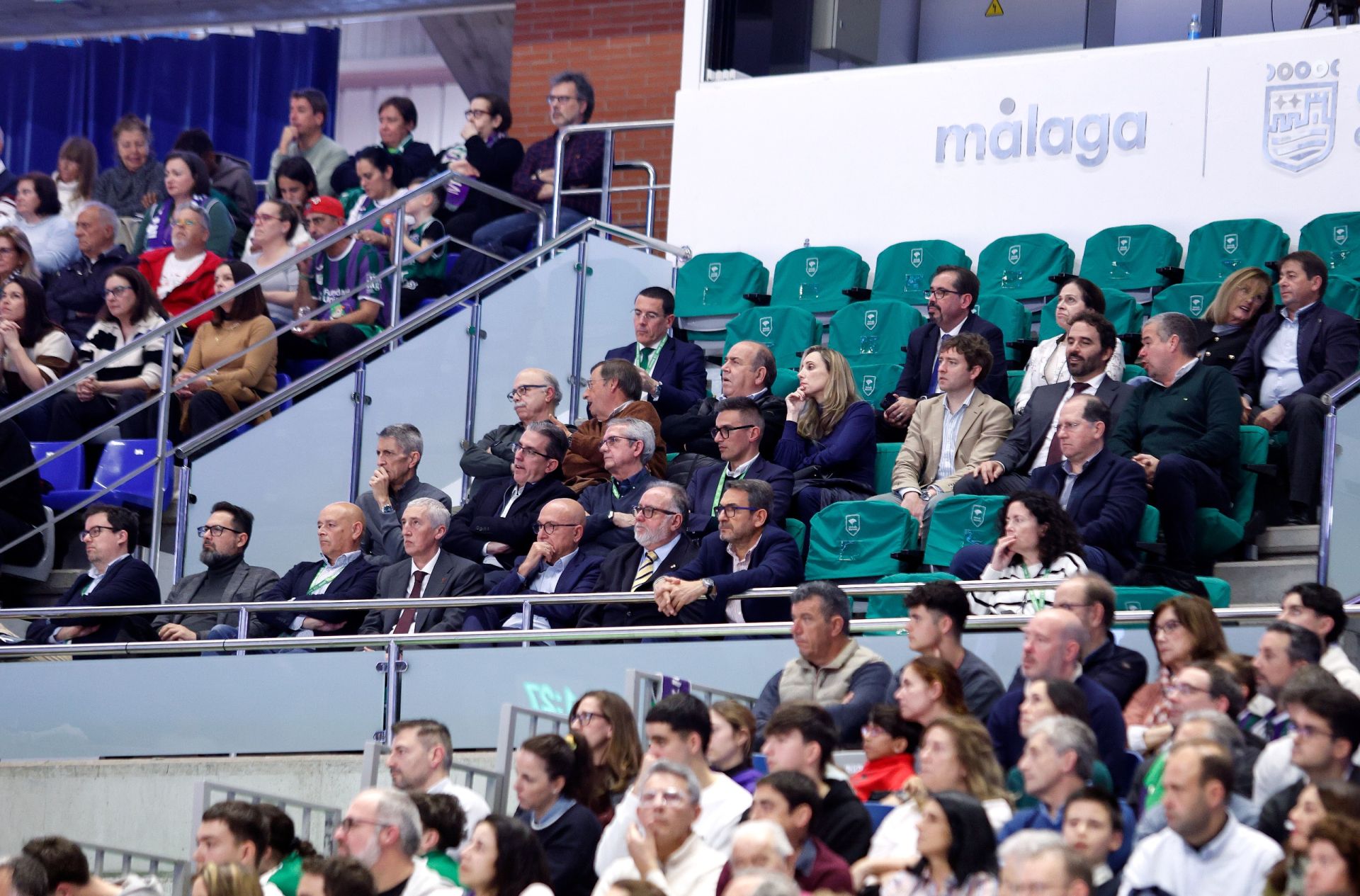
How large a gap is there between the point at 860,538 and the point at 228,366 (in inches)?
129

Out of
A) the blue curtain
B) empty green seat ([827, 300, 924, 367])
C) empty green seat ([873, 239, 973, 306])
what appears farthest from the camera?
the blue curtain

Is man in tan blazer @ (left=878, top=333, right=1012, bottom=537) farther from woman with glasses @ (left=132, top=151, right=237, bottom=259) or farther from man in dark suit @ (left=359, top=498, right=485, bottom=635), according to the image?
woman with glasses @ (left=132, top=151, right=237, bottom=259)

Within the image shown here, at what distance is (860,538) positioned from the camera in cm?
755

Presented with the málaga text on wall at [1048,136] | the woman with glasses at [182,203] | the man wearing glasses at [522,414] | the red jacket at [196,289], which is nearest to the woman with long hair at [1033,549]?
the man wearing glasses at [522,414]

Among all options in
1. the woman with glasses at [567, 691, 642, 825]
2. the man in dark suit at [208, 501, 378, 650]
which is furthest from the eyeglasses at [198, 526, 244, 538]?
the woman with glasses at [567, 691, 642, 825]

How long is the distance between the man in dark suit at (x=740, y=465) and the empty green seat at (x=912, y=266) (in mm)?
2027

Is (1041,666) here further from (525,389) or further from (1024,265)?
(1024,265)

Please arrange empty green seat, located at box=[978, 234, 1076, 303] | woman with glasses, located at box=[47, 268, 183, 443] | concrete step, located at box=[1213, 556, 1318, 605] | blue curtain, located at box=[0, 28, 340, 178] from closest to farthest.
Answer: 1. concrete step, located at box=[1213, 556, 1318, 605]
2. woman with glasses, located at box=[47, 268, 183, 443]
3. empty green seat, located at box=[978, 234, 1076, 303]
4. blue curtain, located at box=[0, 28, 340, 178]

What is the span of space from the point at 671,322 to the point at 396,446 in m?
1.49

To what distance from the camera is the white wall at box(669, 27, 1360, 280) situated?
9516mm

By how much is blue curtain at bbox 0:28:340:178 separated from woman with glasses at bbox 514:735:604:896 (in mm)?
9469

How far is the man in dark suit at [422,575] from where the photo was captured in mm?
7672

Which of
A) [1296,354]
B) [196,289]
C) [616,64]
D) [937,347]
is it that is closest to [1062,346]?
[937,347]

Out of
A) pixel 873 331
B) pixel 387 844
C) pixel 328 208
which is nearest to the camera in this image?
pixel 387 844
